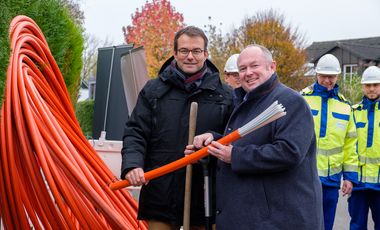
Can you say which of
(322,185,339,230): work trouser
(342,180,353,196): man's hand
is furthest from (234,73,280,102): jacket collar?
(342,180,353,196): man's hand

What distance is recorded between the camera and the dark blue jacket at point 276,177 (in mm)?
3352

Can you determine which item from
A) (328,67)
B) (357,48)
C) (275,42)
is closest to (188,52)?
(328,67)

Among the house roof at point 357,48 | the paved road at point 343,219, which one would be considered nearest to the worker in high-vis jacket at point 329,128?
the paved road at point 343,219

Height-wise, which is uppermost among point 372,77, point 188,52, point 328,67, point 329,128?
point 188,52

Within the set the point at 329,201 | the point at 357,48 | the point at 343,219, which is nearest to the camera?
the point at 329,201

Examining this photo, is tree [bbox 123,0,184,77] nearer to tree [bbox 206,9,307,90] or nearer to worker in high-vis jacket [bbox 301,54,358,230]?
tree [bbox 206,9,307,90]

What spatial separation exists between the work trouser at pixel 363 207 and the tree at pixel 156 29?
2702 cm

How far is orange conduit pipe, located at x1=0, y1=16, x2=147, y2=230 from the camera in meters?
4.00

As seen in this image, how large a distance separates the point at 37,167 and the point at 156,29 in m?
32.5

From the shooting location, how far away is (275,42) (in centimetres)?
3519

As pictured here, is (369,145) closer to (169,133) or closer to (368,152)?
(368,152)

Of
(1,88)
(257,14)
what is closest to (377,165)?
(1,88)

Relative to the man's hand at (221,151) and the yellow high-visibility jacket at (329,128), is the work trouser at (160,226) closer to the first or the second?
the man's hand at (221,151)

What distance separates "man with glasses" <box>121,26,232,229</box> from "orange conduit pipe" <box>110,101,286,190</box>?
0.23 metres
